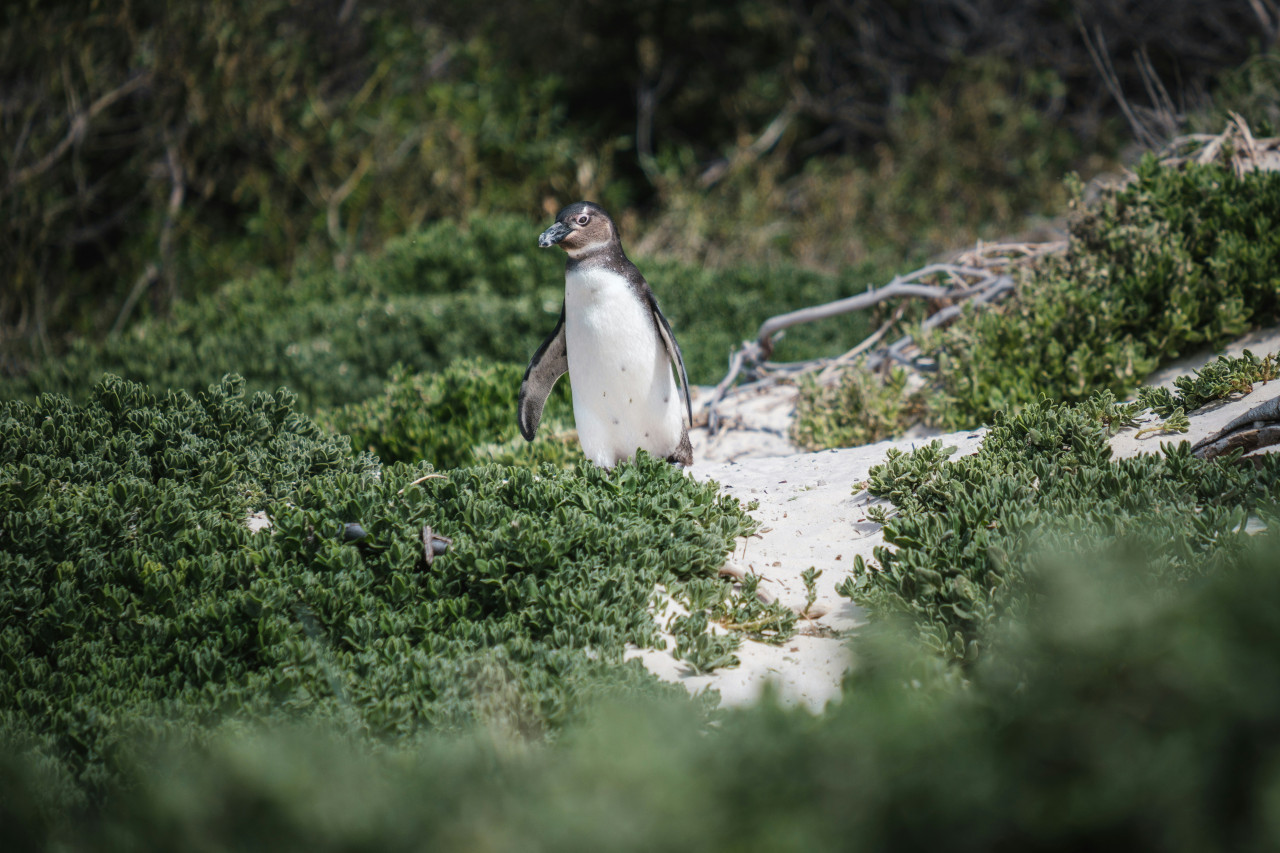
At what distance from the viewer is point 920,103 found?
14.2 meters

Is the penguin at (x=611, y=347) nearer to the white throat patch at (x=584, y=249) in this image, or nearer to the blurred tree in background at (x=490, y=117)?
the white throat patch at (x=584, y=249)

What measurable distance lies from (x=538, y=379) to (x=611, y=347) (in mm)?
750

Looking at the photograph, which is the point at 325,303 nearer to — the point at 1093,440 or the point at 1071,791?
the point at 1093,440

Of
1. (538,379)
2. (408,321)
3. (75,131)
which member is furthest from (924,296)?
(75,131)

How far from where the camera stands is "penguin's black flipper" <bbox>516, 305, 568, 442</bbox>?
4.69 metres

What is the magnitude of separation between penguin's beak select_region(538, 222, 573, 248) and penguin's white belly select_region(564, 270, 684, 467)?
199 mm

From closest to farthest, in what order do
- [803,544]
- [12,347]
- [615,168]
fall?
[803,544] → [12,347] → [615,168]

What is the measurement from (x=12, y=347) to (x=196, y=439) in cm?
870

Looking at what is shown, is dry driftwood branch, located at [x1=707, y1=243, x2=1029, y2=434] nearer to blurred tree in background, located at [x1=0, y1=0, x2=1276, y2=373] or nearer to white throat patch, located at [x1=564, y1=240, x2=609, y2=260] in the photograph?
white throat patch, located at [x1=564, y1=240, x2=609, y2=260]

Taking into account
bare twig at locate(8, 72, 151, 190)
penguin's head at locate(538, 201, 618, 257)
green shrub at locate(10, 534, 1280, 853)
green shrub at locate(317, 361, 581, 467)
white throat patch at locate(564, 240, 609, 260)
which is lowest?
green shrub at locate(317, 361, 581, 467)

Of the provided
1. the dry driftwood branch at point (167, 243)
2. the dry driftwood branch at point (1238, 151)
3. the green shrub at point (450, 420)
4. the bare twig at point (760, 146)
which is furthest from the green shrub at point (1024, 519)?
the bare twig at point (760, 146)

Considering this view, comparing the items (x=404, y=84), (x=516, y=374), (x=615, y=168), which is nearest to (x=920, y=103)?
(x=615, y=168)

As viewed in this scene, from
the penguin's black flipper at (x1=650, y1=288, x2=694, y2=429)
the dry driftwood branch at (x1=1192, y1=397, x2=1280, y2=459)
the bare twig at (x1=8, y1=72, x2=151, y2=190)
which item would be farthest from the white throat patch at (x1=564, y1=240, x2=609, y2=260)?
the bare twig at (x1=8, y1=72, x2=151, y2=190)

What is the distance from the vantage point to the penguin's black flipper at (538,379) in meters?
4.69
